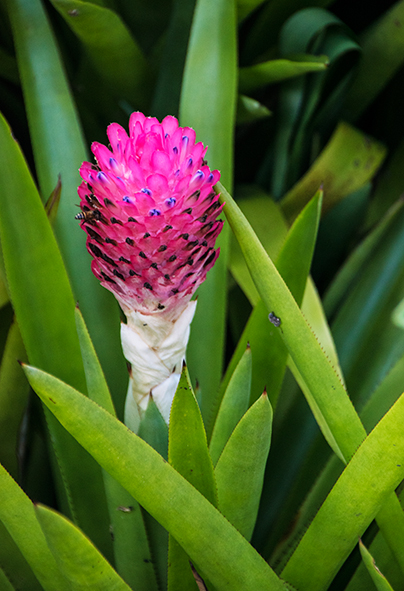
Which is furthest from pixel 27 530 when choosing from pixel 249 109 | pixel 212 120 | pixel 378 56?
pixel 378 56

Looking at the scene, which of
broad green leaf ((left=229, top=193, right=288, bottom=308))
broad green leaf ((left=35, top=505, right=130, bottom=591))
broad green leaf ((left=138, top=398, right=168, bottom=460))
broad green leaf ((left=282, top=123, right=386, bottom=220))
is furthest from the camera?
broad green leaf ((left=282, top=123, right=386, bottom=220))

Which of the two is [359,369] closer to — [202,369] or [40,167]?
[202,369]

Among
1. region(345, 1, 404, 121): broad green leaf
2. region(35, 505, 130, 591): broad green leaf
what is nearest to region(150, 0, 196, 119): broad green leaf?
region(345, 1, 404, 121): broad green leaf

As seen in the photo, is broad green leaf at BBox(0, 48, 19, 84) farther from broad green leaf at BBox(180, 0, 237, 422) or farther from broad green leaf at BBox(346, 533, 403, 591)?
broad green leaf at BBox(346, 533, 403, 591)

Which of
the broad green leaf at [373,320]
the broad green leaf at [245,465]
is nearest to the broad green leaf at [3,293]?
the broad green leaf at [245,465]

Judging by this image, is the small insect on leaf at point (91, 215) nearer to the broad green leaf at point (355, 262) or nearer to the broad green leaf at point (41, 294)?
the broad green leaf at point (41, 294)

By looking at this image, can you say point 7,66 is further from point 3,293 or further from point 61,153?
point 3,293
